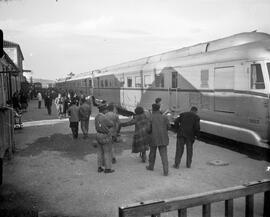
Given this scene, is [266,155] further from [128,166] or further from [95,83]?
[95,83]

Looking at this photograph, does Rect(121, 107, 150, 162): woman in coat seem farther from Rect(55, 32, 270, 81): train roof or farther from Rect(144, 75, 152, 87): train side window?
Rect(144, 75, 152, 87): train side window

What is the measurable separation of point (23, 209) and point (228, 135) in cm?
646

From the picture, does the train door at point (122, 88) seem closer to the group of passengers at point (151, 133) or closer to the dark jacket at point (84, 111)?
the dark jacket at point (84, 111)

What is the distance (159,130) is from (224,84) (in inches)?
137

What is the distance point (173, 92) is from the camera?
13.4 meters

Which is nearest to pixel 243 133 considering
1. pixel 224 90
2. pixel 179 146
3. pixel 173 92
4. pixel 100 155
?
pixel 224 90

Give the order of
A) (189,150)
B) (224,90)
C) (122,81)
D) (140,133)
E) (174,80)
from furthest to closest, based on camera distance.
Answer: (122,81) < (174,80) < (224,90) < (140,133) < (189,150)

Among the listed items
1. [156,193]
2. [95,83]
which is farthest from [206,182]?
[95,83]

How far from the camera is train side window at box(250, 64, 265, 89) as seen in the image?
28.9 ft

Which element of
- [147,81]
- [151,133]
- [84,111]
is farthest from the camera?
[147,81]

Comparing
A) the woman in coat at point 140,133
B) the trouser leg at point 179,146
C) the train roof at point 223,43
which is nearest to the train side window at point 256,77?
the train roof at point 223,43

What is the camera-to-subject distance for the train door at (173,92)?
1312cm

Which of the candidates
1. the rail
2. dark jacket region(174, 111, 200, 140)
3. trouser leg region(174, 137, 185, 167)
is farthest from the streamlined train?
the rail

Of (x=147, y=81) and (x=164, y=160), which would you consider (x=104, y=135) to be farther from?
(x=147, y=81)
